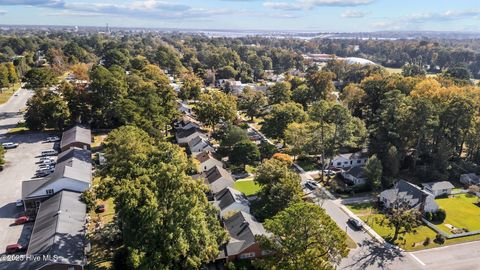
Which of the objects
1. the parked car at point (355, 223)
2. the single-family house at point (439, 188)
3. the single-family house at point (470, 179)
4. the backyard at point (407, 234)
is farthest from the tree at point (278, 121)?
the single-family house at point (470, 179)

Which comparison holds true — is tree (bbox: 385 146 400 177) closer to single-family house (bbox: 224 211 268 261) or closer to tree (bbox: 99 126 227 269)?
single-family house (bbox: 224 211 268 261)

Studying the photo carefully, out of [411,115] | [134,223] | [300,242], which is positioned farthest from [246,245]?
[411,115]

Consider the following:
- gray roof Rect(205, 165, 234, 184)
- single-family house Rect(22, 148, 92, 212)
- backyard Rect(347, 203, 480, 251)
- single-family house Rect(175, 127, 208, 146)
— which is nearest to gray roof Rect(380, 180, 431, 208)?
backyard Rect(347, 203, 480, 251)

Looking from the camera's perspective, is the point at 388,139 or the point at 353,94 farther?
the point at 353,94

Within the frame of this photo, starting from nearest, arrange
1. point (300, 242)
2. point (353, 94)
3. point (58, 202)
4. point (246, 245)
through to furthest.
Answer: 1. point (300, 242)
2. point (246, 245)
3. point (58, 202)
4. point (353, 94)

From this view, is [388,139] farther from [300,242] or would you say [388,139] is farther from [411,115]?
[300,242]

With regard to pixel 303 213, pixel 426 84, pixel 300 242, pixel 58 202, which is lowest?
pixel 58 202

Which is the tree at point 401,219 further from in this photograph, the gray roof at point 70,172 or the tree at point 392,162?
the gray roof at point 70,172
